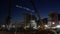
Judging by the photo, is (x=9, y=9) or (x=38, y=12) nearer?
(x=9, y=9)

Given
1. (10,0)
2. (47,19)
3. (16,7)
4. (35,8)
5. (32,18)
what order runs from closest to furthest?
(10,0), (16,7), (35,8), (47,19), (32,18)

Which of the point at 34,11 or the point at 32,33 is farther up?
the point at 34,11

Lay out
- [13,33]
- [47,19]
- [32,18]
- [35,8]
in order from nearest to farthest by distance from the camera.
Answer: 1. [13,33]
2. [35,8]
3. [47,19]
4. [32,18]

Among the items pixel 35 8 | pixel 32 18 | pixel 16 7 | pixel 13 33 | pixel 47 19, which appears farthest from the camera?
pixel 32 18

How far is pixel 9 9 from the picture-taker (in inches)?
658

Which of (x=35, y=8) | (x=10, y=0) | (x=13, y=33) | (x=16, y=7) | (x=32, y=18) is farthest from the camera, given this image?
(x=32, y=18)

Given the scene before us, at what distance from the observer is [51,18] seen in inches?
1207

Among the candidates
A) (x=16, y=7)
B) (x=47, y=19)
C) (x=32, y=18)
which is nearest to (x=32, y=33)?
(x=16, y=7)

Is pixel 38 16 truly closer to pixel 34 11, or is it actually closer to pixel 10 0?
pixel 34 11

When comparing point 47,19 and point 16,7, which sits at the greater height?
point 16,7

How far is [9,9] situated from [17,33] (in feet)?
9.93

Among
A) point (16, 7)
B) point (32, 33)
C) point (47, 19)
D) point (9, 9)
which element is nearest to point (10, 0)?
point (9, 9)

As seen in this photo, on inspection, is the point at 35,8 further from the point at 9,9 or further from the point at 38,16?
the point at 9,9

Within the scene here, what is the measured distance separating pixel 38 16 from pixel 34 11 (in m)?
1.23
